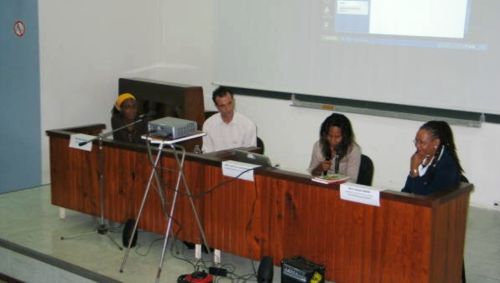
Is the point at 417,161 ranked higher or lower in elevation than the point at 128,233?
higher

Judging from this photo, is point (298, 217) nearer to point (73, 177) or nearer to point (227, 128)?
point (227, 128)

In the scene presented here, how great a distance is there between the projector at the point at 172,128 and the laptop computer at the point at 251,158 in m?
0.36

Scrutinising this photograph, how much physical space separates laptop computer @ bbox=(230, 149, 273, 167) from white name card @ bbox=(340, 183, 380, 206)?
63cm

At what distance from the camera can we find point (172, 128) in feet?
14.0

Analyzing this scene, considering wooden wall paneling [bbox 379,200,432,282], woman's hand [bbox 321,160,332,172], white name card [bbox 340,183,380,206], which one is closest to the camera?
wooden wall paneling [bbox 379,200,432,282]

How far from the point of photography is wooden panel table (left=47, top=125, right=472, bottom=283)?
12.2 feet

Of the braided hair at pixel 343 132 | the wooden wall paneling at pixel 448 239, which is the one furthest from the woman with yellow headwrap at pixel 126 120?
the wooden wall paneling at pixel 448 239

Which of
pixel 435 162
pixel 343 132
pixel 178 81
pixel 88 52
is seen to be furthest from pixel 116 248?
pixel 178 81

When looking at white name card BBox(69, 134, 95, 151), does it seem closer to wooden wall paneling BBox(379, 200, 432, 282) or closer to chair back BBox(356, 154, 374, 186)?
chair back BBox(356, 154, 374, 186)

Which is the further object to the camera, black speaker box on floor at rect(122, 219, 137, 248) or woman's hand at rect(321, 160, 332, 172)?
black speaker box on floor at rect(122, 219, 137, 248)

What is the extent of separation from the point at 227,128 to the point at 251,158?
3.78ft

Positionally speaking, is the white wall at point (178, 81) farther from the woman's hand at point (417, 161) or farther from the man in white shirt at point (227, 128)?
the woman's hand at point (417, 161)

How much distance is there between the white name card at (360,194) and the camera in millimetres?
3771

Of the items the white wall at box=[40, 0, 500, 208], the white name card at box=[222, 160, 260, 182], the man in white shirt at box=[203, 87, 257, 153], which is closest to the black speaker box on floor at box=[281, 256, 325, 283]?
the white name card at box=[222, 160, 260, 182]
